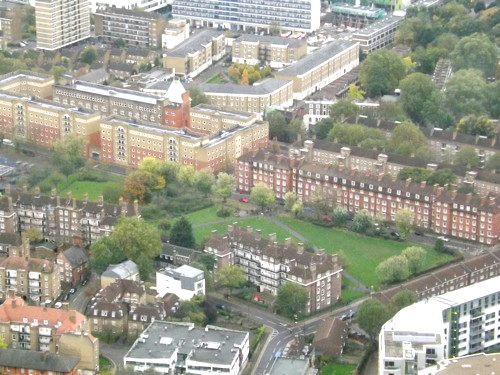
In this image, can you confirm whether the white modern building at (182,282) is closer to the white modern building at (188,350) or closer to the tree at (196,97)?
the white modern building at (188,350)

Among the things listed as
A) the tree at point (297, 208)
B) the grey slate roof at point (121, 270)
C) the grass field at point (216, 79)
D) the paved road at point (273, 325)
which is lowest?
the paved road at point (273, 325)

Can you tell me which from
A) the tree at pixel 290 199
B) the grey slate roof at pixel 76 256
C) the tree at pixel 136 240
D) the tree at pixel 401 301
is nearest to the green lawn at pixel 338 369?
the tree at pixel 401 301

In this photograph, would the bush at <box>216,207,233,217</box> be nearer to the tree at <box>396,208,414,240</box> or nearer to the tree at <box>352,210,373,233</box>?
the tree at <box>352,210,373,233</box>

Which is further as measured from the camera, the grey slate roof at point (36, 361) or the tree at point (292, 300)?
the tree at point (292, 300)

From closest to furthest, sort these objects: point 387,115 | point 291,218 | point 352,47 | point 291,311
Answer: point 291,311 < point 291,218 < point 387,115 < point 352,47

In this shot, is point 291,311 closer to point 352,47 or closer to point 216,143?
point 216,143

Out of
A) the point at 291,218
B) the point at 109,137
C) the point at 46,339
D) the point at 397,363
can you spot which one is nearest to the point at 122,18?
the point at 109,137

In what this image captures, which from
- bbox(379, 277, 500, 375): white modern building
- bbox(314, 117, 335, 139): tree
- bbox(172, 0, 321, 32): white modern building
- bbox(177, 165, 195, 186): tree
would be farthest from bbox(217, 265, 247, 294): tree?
bbox(172, 0, 321, 32): white modern building
